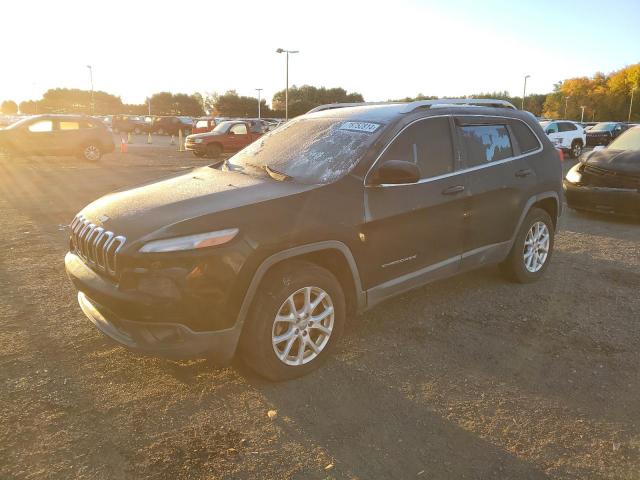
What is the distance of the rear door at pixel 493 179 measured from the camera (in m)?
4.41

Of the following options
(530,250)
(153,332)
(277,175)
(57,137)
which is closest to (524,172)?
(530,250)

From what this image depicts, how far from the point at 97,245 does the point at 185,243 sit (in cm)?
68

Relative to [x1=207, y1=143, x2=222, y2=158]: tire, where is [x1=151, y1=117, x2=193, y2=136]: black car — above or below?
above

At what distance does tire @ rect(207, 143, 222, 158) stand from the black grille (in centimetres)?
1581

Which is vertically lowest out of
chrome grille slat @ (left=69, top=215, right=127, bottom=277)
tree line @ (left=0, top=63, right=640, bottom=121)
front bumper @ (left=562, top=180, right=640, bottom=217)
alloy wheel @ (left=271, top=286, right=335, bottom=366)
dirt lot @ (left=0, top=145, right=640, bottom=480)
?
dirt lot @ (left=0, top=145, right=640, bottom=480)

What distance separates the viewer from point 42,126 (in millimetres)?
17703

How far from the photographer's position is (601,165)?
855cm

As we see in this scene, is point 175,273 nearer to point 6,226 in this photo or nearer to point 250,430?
point 250,430

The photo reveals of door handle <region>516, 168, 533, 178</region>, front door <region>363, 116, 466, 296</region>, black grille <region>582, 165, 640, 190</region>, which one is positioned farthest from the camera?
black grille <region>582, 165, 640, 190</region>

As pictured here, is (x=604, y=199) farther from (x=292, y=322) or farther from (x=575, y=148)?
(x=575, y=148)

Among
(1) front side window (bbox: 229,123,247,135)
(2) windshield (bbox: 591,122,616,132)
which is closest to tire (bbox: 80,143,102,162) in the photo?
(1) front side window (bbox: 229,123,247,135)

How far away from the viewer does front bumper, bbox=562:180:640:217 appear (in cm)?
816

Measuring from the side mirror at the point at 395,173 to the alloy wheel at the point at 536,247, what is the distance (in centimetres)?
211

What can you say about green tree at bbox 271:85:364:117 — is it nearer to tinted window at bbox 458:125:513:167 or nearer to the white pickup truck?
the white pickup truck
